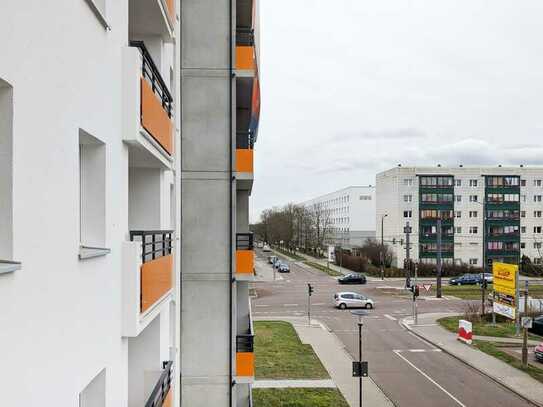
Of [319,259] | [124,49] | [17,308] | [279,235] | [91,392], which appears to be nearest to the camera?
[17,308]

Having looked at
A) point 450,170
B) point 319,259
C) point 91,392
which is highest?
point 450,170

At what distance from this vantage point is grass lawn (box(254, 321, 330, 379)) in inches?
722

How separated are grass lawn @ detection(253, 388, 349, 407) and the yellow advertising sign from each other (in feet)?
46.0

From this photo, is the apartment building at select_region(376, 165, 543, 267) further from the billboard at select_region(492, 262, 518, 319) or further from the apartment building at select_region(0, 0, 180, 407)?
the apartment building at select_region(0, 0, 180, 407)

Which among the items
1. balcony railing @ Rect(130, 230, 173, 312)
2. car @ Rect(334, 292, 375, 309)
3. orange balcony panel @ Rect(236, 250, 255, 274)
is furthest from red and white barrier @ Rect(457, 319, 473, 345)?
balcony railing @ Rect(130, 230, 173, 312)

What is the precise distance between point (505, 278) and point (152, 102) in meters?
25.8

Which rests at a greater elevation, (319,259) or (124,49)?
(124,49)

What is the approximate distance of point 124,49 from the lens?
4504 millimetres

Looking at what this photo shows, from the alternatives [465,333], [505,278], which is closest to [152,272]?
[465,333]

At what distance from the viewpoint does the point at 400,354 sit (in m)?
22.0

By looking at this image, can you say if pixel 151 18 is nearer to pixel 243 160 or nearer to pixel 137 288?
pixel 137 288

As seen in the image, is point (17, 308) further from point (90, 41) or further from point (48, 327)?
point (90, 41)

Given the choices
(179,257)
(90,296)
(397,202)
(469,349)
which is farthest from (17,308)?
(397,202)

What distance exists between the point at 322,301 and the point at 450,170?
35.4 meters
